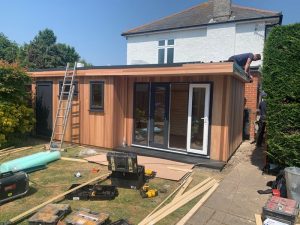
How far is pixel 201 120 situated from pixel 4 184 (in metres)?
5.39

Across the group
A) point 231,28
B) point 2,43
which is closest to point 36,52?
point 2,43

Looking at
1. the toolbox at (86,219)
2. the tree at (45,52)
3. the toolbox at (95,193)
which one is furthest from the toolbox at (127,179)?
the tree at (45,52)

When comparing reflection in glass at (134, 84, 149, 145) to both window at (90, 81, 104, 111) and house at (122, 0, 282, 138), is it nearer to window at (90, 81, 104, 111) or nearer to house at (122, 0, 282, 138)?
window at (90, 81, 104, 111)

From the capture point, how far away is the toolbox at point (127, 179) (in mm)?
5301

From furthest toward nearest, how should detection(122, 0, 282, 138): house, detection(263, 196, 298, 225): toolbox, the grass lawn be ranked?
detection(122, 0, 282, 138): house
the grass lawn
detection(263, 196, 298, 225): toolbox

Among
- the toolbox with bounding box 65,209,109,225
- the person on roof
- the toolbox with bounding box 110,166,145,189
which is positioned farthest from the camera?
the person on roof

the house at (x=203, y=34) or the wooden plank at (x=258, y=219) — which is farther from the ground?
the house at (x=203, y=34)

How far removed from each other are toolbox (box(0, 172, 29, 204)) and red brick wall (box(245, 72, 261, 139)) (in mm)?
9647

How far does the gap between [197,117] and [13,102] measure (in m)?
6.48

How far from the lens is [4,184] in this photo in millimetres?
4449

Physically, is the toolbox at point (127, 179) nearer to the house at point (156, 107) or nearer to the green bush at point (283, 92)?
the house at point (156, 107)

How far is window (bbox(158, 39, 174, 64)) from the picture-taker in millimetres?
18031

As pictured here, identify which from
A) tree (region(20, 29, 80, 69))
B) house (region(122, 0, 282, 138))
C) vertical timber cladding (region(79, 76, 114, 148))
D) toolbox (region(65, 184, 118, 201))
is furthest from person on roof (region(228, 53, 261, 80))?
tree (region(20, 29, 80, 69))

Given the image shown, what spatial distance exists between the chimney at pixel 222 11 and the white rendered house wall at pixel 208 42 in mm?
664
